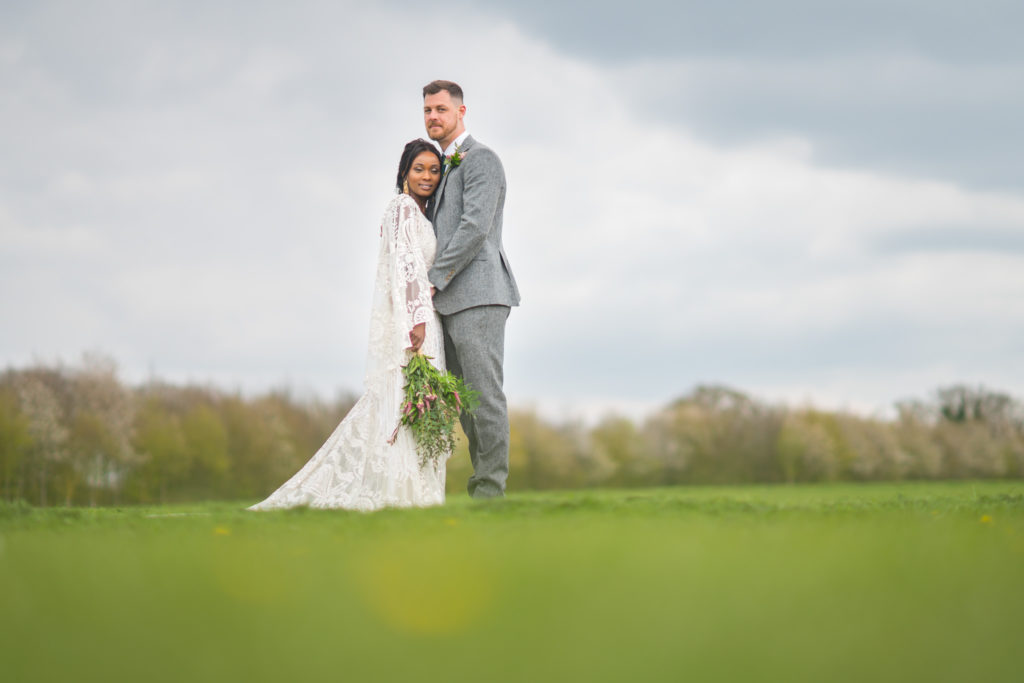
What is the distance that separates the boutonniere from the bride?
0.36 feet

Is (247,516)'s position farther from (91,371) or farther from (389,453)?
(91,371)

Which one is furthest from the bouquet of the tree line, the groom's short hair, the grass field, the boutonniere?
the tree line

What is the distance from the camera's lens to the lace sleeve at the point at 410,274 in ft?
19.9

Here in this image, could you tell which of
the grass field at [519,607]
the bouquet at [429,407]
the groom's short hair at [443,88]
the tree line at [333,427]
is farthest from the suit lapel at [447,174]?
the tree line at [333,427]

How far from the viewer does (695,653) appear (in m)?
1.78

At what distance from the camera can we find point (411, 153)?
6.53 m

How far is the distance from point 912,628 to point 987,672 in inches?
9.9

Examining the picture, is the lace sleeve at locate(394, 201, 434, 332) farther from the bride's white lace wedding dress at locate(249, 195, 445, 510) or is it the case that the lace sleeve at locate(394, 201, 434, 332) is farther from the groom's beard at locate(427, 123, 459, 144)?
the groom's beard at locate(427, 123, 459, 144)

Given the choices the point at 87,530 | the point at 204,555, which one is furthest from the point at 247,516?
the point at 204,555

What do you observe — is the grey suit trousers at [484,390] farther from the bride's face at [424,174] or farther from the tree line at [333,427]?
the tree line at [333,427]

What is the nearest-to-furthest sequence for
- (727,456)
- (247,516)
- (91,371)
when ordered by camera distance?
1. (247,516)
2. (91,371)
3. (727,456)

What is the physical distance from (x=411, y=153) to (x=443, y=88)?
22.3 inches

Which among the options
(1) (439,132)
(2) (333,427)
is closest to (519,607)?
(1) (439,132)

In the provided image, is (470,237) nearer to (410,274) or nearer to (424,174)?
(410,274)
